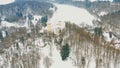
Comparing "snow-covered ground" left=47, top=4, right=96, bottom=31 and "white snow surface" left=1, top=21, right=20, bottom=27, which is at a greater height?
"snow-covered ground" left=47, top=4, right=96, bottom=31

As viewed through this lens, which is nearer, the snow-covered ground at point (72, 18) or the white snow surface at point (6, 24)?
the snow-covered ground at point (72, 18)

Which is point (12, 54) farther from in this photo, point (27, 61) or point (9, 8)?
point (9, 8)

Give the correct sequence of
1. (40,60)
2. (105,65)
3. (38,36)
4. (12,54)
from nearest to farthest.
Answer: (105,65)
(40,60)
(12,54)
(38,36)

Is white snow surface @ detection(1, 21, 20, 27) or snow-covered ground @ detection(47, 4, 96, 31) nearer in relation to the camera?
snow-covered ground @ detection(47, 4, 96, 31)

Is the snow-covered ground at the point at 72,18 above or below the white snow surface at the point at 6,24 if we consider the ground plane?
above

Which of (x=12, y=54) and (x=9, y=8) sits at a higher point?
(x=12, y=54)

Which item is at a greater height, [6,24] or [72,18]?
[72,18]

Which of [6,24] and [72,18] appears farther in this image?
[72,18]

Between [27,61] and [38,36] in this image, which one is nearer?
[27,61]

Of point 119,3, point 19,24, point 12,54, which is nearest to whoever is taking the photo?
point 12,54

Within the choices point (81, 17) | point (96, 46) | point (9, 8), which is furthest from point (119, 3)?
point (96, 46)
